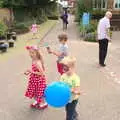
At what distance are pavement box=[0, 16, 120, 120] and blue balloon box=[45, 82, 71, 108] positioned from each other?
1.29 meters

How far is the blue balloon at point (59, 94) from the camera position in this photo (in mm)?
6429

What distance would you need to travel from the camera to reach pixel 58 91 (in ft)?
21.1

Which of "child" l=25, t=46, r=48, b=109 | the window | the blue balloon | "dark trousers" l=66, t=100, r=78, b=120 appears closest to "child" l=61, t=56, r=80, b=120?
"dark trousers" l=66, t=100, r=78, b=120

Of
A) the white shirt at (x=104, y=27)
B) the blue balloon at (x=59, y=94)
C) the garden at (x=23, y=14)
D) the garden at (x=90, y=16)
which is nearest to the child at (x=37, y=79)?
the blue balloon at (x=59, y=94)

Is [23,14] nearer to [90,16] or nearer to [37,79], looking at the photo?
[90,16]

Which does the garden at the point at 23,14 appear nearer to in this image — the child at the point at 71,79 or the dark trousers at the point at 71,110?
the dark trousers at the point at 71,110

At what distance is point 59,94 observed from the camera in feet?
21.1

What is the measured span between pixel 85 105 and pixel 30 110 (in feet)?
3.99

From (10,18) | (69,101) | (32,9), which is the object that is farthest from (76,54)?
(32,9)

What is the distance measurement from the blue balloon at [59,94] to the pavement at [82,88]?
50.8 inches

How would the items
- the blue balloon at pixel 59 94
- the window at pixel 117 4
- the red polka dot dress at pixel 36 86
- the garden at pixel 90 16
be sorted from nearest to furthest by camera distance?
the blue balloon at pixel 59 94 < the red polka dot dress at pixel 36 86 < the garden at pixel 90 16 < the window at pixel 117 4

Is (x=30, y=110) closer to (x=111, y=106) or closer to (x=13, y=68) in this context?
(x=111, y=106)

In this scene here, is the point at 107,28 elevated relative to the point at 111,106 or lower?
elevated

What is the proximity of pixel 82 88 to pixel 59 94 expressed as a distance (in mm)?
4046
